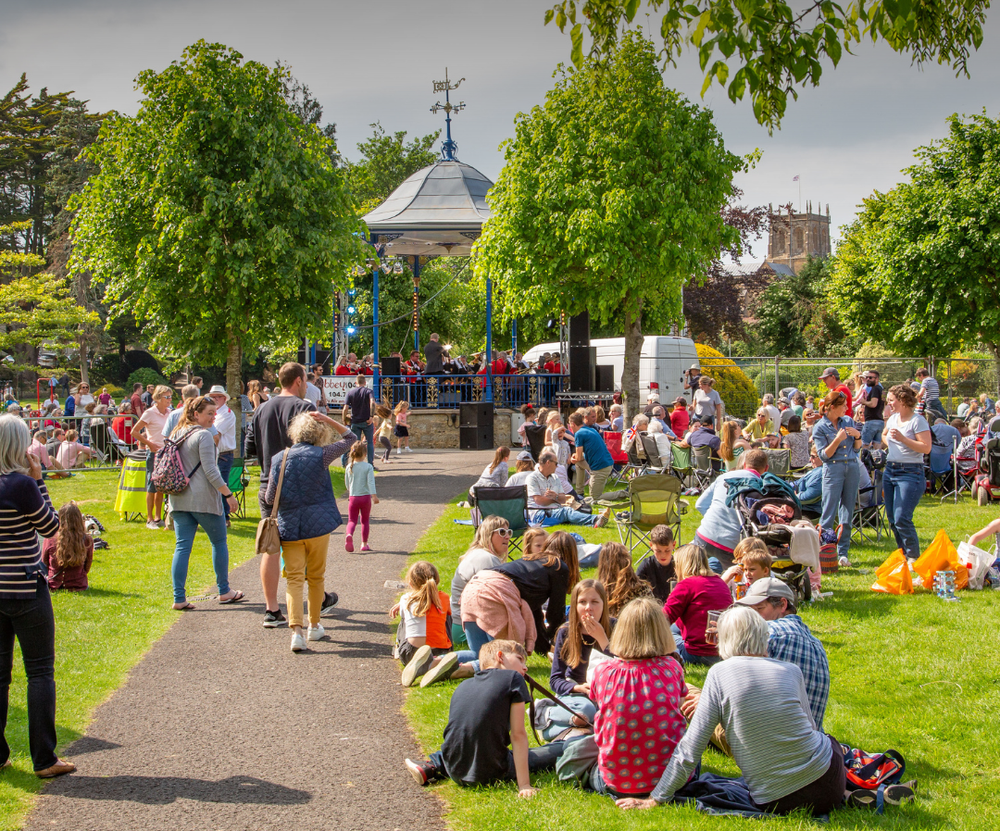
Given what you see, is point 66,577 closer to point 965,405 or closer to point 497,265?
point 497,265

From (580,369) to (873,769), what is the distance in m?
19.4

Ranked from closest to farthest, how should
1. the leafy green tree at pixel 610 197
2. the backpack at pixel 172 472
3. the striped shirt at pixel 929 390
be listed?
the backpack at pixel 172 472 → the striped shirt at pixel 929 390 → the leafy green tree at pixel 610 197

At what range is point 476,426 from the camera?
2181 centimetres

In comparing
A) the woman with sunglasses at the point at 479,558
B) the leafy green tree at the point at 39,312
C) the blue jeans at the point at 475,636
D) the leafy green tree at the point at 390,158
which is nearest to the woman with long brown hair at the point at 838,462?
the woman with sunglasses at the point at 479,558

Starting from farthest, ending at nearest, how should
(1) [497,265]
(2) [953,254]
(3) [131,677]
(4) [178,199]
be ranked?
1. (2) [953,254]
2. (1) [497,265]
3. (4) [178,199]
4. (3) [131,677]

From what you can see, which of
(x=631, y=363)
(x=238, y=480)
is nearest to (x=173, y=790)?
(x=238, y=480)

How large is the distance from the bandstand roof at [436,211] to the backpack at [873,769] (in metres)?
18.9

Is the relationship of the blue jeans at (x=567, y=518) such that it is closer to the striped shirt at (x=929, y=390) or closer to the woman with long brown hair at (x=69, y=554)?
the woman with long brown hair at (x=69, y=554)

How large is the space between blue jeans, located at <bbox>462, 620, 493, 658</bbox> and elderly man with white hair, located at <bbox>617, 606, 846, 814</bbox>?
7.61 feet

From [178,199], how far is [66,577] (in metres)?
9.11

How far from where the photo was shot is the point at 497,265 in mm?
20406

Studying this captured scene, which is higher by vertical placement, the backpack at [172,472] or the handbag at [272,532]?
the backpack at [172,472]

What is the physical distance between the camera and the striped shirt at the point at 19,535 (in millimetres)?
4680

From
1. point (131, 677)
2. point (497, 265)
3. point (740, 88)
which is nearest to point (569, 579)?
point (131, 677)
